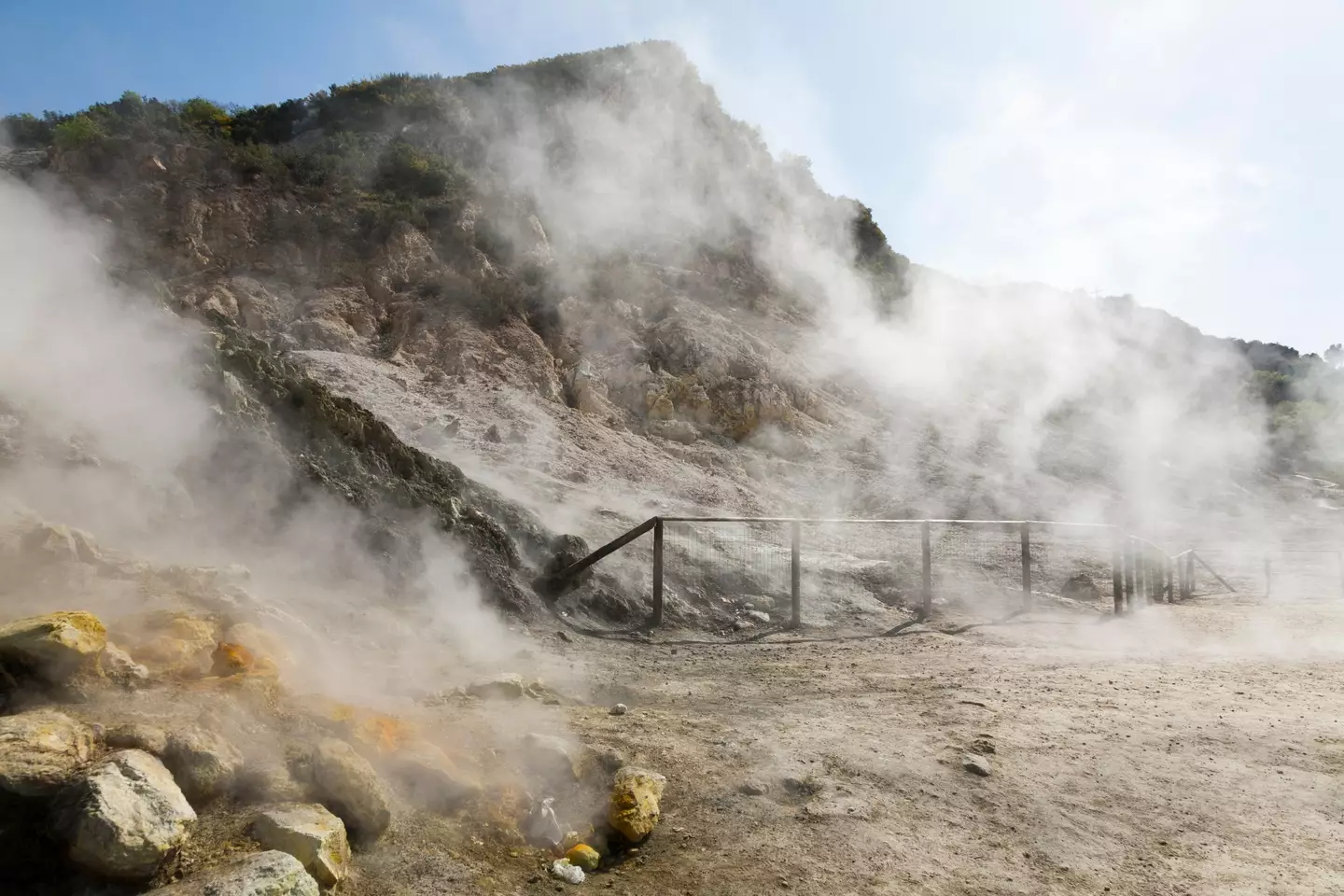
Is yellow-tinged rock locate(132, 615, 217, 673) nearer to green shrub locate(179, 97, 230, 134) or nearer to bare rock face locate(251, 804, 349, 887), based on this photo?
bare rock face locate(251, 804, 349, 887)

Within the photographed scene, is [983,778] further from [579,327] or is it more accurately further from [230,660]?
[579,327]

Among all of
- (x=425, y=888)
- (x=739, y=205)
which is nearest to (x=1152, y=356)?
(x=739, y=205)

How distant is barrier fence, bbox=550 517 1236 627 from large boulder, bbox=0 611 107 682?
498 cm

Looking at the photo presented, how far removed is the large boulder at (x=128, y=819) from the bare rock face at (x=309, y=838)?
0.75 ft

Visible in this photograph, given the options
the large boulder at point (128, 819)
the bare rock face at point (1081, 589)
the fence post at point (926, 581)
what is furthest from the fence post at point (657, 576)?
the bare rock face at point (1081, 589)

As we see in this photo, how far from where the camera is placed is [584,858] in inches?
118

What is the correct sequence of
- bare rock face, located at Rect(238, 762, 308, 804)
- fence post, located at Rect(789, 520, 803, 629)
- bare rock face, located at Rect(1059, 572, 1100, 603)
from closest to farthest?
bare rock face, located at Rect(238, 762, 308, 804), fence post, located at Rect(789, 520, 803, 629), bare rock face, located at Rect(1059, 572, 1100, 603)

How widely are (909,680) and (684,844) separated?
3.11 m

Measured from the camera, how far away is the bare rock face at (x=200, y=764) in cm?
256

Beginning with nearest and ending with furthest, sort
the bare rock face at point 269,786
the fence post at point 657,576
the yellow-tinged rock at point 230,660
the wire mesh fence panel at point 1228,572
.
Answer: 1. the bare rock face at point 269,786
2. the yellow-tinged rock at point 230,660
3. the fence post at point 657,576
4. the wire mesh fence panel at point 1228,572

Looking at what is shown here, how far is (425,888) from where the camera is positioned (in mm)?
2617

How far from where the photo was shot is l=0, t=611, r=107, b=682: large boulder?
8.97ft

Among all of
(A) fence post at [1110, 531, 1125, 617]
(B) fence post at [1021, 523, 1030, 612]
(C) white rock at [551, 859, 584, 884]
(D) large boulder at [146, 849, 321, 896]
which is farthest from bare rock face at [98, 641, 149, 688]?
(A) fence post at [1110, 531, 1125, 617]

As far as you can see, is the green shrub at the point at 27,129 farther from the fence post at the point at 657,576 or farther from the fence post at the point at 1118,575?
the fence post at the point at 1118,575
